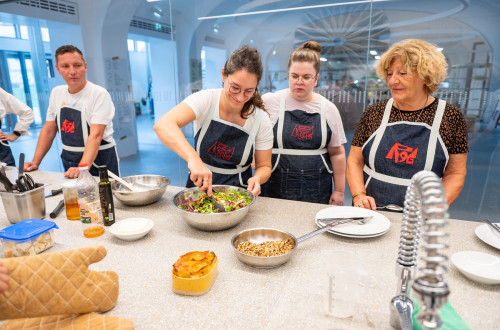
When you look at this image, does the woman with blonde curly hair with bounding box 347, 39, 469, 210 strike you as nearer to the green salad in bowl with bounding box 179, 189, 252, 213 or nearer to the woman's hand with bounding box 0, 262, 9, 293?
the green salad in bowl with bounding box 179, 189, 252, 213

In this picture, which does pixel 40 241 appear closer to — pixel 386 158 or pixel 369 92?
pixel 386 158

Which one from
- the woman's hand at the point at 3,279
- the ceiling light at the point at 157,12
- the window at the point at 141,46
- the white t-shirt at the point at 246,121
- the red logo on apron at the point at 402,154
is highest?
the ceiling light at the point at 157,12

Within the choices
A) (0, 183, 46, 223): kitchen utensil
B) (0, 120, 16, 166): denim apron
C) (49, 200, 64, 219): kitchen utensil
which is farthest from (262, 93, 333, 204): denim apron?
(0, 120, 16, 166): denim apron

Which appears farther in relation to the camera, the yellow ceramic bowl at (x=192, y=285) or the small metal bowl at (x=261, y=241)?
the small metal bowl at (x=261, y=241)

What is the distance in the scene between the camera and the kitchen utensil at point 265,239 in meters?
1.10

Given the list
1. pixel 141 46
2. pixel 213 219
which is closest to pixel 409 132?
pixel 213 219

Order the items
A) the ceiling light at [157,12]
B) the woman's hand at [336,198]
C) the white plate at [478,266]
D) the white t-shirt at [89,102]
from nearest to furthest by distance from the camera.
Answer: the white plate at [478,266] < the woman's hand at [336,198] < the white t-shirt at [89,102] < the ceiling light at [157,12]

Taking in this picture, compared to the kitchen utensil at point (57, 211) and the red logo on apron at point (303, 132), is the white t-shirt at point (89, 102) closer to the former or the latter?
the kitchen utensil at point (57, 211)

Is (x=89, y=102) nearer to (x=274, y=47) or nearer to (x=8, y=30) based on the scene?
(x=274, y=47)

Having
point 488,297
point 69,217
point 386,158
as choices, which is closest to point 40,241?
point 69,217

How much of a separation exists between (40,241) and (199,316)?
741mm

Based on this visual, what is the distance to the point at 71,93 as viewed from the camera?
110 inches

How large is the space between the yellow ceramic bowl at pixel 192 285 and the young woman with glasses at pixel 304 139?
1557mm

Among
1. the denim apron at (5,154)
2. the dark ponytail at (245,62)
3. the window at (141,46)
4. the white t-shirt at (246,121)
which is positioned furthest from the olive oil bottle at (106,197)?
the window at (141,46)
